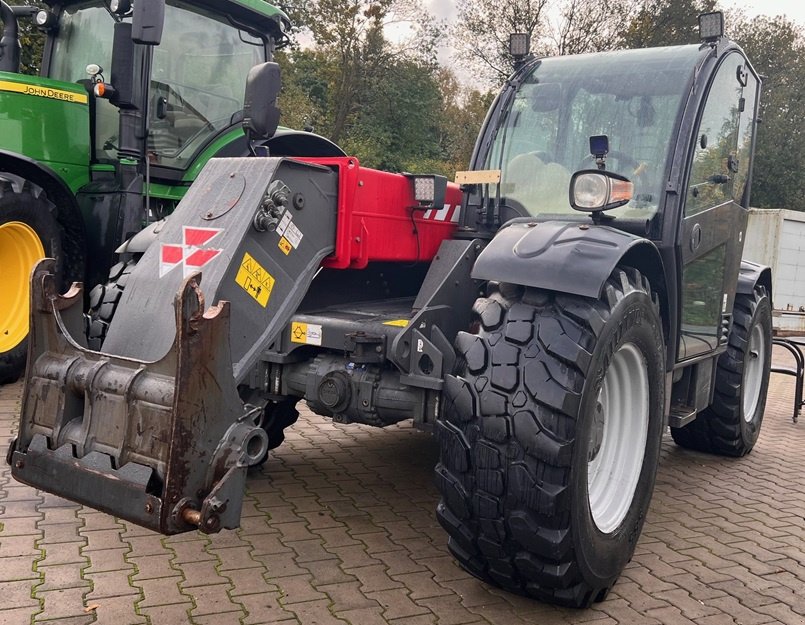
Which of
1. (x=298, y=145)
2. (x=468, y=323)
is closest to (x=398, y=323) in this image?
(x=468, y=323)

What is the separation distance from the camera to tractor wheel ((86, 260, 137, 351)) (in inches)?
134

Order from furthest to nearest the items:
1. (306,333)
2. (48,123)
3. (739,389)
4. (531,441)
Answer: (48,123), (739,389), (306,333), (531,441)

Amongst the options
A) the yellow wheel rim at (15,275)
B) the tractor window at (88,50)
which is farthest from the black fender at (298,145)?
the yellow wheel rim at (15,275)

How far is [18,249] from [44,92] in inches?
49.3

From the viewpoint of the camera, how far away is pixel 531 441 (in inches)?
106

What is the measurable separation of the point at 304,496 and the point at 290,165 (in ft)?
5.97

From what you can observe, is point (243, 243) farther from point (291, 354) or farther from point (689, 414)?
point (689, 414)

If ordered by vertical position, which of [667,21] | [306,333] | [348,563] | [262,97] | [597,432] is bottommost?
[348,563]

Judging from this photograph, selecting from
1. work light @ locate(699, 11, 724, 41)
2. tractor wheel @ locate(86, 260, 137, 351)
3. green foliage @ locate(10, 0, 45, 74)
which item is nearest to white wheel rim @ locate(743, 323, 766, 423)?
work light @ locate(699, 11, 724, 41)

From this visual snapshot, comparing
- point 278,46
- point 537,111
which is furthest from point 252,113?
point 278,46

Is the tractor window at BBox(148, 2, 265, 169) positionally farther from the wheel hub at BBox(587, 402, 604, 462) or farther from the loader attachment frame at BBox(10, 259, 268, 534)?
the wheel hub at BBox(587, 402, 604, 462)

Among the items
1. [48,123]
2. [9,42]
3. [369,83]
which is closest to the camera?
[48,123]

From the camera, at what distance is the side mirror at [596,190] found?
319 cm

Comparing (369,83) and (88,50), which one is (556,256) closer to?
(88,50)
